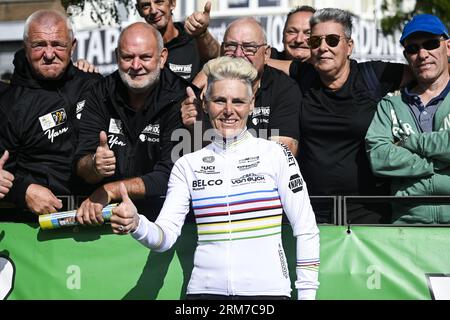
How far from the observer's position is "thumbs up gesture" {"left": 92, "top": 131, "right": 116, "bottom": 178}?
582cm

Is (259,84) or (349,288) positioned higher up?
(259,84)

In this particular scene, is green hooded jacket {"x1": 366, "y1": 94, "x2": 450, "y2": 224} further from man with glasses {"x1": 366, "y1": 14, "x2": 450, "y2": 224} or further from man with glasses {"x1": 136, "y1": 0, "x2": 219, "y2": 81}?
man with glasses {"x1": 136, "y1": 0, "x2": 219, "y2": 81}

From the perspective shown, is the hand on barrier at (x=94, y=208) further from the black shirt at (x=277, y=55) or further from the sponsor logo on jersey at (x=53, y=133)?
the black shirt at (x=277, y=55)

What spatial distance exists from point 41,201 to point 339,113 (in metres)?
2.18

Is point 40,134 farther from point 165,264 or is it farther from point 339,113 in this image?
point 339,113

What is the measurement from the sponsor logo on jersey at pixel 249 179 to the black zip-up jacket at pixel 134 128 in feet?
3.03

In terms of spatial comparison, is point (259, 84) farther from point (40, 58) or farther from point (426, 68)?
point (40, 58)

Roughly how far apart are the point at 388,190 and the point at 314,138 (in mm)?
635

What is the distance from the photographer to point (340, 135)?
6.43m

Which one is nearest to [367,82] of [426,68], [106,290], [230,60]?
[426,68]
